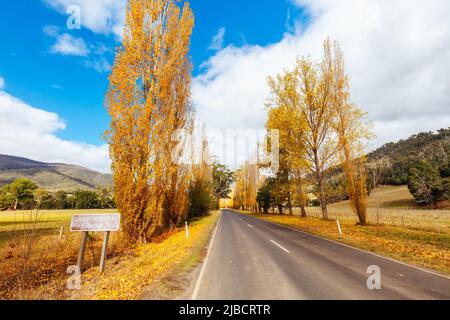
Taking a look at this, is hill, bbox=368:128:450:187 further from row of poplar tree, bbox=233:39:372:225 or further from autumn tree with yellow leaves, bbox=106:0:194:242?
autumn tree with yellow leaves, bbox=106:0:194:242

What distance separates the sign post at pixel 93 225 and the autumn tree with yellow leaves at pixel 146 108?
284cm

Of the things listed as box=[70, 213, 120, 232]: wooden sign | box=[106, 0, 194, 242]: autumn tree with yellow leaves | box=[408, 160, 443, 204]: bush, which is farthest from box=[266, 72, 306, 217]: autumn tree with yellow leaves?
box=[408, 160, 443, 204]: bush

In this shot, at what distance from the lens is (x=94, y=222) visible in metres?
7.62

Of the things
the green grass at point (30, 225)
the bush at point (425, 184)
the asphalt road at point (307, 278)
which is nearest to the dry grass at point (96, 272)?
the green grass at point (30, 225)

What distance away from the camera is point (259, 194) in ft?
145

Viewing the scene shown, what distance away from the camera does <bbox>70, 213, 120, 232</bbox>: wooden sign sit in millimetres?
7449

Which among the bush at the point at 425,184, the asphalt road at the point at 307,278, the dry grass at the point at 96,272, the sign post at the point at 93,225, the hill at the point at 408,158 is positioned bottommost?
the dry grass at the point at 96,272

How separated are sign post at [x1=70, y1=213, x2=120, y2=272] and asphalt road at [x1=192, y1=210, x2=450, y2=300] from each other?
360 cm

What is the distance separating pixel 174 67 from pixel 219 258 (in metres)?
11.7

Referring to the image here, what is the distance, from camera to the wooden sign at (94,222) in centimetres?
745

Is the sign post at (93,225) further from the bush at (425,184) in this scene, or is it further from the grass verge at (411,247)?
→ the bush at (425,184)

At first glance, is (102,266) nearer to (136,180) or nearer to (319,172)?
(136,180)

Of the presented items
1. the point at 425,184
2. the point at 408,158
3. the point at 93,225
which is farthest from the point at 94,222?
the point at 408,158
